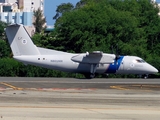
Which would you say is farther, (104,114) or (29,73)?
(29,73)

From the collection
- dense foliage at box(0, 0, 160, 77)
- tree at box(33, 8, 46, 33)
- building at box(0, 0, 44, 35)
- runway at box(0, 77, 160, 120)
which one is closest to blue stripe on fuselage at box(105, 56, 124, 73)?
dense foliage at box(0, 0, 160, 77)

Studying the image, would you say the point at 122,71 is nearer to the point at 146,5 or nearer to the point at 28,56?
the point at 28,56

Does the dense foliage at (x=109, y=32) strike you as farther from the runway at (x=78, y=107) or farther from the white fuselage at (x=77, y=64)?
the runway at (x=78, y=107)

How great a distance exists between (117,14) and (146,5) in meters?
10.7

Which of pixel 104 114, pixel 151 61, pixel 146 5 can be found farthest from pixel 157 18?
pixel 104 114

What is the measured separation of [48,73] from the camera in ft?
150

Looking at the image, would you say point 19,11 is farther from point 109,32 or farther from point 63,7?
point 109,32

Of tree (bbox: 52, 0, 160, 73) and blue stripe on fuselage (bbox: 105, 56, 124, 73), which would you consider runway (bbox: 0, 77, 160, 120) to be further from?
tree (bbox: 52, 0, 160, 73)

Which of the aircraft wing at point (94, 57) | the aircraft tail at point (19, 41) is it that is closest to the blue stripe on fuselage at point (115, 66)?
the aircraft wing at point (94, 57)

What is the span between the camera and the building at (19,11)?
150262mm

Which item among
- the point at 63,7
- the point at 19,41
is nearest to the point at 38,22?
the point at 63,7

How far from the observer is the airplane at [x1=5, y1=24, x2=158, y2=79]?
3881cm

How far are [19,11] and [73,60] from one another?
11775 centimetres

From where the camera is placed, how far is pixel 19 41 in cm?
3975
